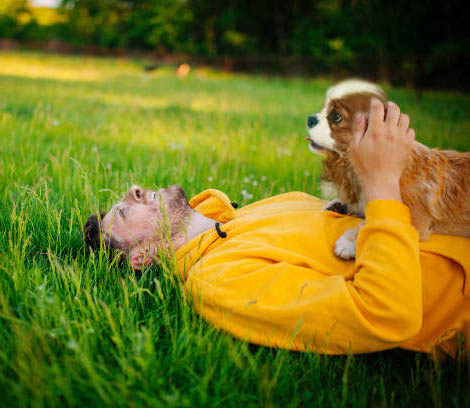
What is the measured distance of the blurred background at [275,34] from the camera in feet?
49.4

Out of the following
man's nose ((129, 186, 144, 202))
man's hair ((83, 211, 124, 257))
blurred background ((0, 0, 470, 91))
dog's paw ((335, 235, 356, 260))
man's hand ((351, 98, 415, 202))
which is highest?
blurred background ((0, 0, 470, 91))

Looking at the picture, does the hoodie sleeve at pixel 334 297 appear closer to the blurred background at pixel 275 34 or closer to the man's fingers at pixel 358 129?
the man's fingers at pixel 358 129

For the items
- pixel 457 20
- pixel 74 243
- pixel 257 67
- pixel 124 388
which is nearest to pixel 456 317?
pixel 124 388

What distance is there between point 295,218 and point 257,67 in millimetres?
33755

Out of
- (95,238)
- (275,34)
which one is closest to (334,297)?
(95,238)

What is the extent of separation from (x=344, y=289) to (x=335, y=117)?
3.32ft

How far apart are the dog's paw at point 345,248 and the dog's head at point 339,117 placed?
0.53m

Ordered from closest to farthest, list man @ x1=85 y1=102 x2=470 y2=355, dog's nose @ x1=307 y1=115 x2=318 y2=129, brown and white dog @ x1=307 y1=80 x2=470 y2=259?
man @ x1=85 y1=102 x2=470 y2=355 < brown and white dog @ x1=307 y1=80 x2=470 y2=259 < dog's nose @ x1=307 y1=115 x2=318 y2=129

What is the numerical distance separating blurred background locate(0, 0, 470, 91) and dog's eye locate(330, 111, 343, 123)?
46.2 ft

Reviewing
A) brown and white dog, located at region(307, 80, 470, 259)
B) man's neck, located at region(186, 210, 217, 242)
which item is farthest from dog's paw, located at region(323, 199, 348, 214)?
man's neck, located at region(186, 210, 217, 242)

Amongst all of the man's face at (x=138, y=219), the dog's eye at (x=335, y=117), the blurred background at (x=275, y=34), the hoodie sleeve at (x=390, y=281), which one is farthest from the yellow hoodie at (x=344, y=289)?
the blurred background at (x=275, y=34)

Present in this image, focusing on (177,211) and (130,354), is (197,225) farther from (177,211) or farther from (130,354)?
(130,354)

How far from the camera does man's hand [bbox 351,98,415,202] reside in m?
1.56

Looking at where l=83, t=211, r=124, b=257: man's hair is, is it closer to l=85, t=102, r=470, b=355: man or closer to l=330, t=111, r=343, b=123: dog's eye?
l=85, t=102, r=470, b=355: man
